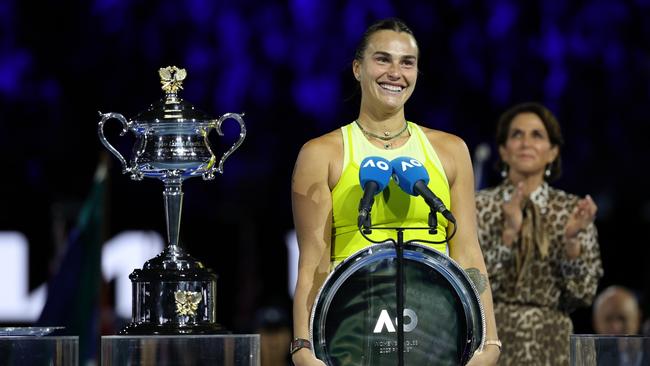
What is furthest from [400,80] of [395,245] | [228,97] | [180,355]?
[228,97]

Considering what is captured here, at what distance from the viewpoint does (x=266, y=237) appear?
8.14 meters

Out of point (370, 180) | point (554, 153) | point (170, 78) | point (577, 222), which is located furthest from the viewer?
point (554, 153)

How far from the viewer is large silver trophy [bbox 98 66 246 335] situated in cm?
312

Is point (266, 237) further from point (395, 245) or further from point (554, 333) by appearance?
point (395, 245)

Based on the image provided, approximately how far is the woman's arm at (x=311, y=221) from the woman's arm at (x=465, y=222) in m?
0.28

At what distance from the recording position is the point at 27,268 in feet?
25.5

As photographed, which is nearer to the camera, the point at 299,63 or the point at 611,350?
the point at 611,350

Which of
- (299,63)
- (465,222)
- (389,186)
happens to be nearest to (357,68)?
(389,186)

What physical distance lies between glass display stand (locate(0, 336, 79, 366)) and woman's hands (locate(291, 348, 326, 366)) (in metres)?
0.50

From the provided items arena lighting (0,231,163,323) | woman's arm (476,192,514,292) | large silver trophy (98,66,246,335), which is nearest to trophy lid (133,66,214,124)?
large silver trophy (98,66,246,335)

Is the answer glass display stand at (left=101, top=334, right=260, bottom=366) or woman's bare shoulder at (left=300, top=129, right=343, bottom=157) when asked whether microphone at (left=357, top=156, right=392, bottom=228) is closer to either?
woman's bare shoulder at (left=300, top=129, right=343, bottom=157)

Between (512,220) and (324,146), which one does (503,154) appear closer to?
(512,220)

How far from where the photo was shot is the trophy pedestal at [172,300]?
10.2 feet

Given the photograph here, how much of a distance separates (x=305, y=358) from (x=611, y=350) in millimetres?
692
